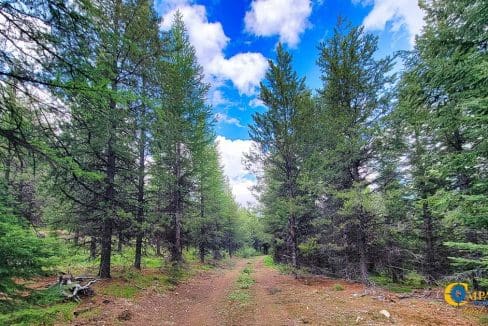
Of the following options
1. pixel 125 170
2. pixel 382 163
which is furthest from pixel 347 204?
pixel 125 170

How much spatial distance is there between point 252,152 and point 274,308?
28.7 ft

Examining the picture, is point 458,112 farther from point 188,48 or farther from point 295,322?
point 188,48

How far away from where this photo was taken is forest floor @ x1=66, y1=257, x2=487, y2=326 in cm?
698

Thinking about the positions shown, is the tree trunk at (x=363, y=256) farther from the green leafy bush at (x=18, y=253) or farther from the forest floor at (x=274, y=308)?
the green leafy bush at (x=18, y=253)

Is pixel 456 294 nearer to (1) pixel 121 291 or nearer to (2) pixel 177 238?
(1) pixel 121 291

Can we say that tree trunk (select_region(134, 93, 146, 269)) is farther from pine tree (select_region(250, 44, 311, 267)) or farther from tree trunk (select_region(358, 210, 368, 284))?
tree trunk (select_region(358, 210, 368, 284))

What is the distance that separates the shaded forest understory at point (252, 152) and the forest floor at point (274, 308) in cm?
15

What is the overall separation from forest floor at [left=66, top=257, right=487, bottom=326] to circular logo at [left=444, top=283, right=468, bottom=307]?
1.21 ft

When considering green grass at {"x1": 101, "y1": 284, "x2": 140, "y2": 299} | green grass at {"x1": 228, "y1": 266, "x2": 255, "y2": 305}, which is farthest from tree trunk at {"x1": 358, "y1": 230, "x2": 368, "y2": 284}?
green grass at {"x1": 101, "y1": 284, "x2": 140, "y2": 299}

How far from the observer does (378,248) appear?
13.0 metres

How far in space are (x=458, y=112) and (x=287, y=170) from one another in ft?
27.4

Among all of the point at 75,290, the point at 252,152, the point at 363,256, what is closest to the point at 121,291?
the point at 75,290

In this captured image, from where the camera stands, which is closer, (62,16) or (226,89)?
(62,16)

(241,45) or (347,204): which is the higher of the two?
(241,45)
